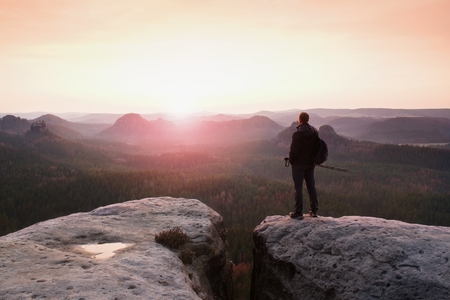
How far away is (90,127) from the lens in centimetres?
19612

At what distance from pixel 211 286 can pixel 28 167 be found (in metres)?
36.1

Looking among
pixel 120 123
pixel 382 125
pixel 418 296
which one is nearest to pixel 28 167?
pixel 418 296

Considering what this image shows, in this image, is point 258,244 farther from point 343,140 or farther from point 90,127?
point 90,127

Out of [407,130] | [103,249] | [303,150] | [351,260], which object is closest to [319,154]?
[303,150]

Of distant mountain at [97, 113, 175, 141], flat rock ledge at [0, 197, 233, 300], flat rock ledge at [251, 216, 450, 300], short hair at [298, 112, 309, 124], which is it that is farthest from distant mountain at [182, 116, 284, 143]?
flat rock ledge at [251, 216, 450, 300]

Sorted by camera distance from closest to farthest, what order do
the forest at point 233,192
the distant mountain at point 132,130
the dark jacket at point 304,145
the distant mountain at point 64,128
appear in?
the dark jacket at point 304,145
the forest at point 233,192
the distant mountain at point 64,128
the distant mountain at point 132,130

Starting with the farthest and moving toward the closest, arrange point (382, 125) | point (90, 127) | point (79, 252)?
point (90, 127) < point (382, 125) < point (79, 252)

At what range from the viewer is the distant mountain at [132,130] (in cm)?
13975

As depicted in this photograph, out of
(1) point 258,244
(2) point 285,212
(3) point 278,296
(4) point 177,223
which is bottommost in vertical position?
(2) point 285,212

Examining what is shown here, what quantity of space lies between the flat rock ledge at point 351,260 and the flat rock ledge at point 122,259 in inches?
74.4

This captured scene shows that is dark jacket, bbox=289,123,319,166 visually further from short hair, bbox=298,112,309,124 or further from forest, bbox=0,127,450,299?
forest, bbox=0,127,450,299

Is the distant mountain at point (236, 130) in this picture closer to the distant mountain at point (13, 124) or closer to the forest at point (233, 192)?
the distant mountain at point (13, 124)

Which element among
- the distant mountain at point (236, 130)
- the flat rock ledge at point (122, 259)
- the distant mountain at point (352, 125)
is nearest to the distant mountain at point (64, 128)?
the distant mountain at point (236, 130)

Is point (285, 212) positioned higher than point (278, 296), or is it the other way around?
point (278, 296)
